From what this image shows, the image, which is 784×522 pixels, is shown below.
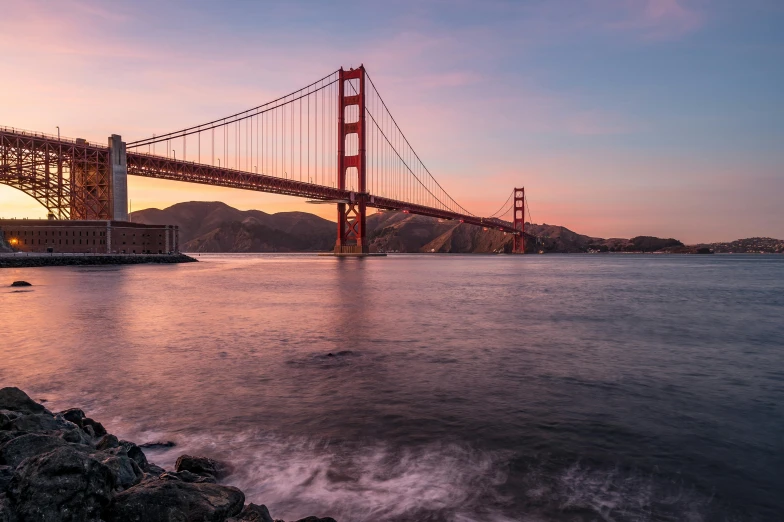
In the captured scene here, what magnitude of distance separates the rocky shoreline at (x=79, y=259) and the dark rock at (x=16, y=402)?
58.6m

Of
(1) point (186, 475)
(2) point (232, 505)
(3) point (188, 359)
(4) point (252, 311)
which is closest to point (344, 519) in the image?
(2) point (232, 505)

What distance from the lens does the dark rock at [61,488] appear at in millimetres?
3012

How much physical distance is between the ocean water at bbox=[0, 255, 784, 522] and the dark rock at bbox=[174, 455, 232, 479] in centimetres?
19

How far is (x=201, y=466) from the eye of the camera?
15.6 ft

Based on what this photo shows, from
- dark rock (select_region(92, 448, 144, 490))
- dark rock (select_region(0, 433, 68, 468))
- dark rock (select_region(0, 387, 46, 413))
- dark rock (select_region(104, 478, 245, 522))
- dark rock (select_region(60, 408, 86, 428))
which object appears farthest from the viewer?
dark rock (select_region(60, 408, 86, 428))

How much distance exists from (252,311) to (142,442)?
46.8 ft

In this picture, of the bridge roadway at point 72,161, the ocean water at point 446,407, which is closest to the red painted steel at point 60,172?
the bridge roadway at point 72,161

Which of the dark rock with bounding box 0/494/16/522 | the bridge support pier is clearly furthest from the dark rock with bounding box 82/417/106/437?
the bridge support pier

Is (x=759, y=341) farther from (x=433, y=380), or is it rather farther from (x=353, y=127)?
(x=353, y=127)

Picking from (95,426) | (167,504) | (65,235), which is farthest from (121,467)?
(65,235)

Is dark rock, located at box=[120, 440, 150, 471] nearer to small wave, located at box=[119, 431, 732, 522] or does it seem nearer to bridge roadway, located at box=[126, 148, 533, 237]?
small wave, located at box=[119, 431, 732, 522]

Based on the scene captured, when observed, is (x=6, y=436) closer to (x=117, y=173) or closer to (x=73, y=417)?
(x=73, y=417)

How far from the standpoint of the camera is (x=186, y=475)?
4227mm

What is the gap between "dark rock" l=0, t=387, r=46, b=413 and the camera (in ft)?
18.4
